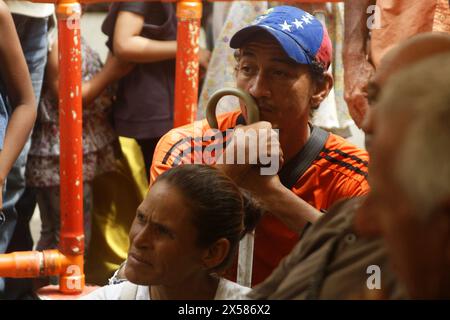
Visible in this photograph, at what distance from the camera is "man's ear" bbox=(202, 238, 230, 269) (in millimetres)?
1528

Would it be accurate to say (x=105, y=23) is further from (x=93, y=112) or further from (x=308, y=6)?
(x=308, y=6)

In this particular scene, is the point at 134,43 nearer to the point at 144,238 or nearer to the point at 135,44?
the point at 135,44

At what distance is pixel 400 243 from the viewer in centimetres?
87

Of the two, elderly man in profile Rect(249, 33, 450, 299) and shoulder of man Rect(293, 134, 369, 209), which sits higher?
elderly man in profile Rect(249, 33, 450, 299)

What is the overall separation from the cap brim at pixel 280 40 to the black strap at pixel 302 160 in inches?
6.5

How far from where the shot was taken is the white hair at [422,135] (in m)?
0.84

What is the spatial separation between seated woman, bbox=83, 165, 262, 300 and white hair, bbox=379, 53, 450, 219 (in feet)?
2.08

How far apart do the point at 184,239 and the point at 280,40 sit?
1.72ft

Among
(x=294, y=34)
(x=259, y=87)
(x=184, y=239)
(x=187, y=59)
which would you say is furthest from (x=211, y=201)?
(x=187, y=59)

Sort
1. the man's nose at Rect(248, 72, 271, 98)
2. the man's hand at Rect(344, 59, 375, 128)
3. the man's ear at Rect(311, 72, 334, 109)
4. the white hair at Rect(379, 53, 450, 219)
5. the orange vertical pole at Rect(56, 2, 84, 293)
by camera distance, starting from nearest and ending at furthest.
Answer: the white hair at Rect(379, 53, 450, 219) → the man's nose at Rect(248, 72, 271, 98) → the man's ear at Rect(311, 72, 334, 109) → the man's hand at Rect(344, 59, 375, 128) → the orange vertical pole at Rect(56, 2, 84, 293)

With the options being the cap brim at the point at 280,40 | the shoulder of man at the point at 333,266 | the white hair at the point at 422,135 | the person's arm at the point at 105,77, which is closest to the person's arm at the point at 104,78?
the person's arm at the point at 105,77

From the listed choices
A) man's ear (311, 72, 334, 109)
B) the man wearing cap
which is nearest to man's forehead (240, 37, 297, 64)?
the man wearing cap

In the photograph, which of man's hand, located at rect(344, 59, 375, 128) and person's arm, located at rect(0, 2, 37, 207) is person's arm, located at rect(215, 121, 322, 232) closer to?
man's hand, located at rect(344, 59, 375, 128)
